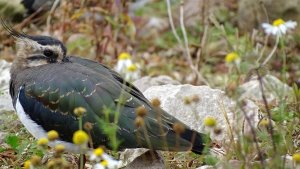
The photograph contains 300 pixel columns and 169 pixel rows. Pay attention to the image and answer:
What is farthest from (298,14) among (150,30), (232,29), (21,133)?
→ (21,133)

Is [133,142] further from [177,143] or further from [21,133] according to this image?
[21,133]

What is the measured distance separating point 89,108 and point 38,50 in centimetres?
79

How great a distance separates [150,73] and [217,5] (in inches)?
81.7

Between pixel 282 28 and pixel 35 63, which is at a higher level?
pixel 282 28

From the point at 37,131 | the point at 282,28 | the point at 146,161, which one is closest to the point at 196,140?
the point at 146,161

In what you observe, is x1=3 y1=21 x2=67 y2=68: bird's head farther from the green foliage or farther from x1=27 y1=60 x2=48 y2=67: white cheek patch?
the green foliage

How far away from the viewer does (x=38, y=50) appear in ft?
19.3

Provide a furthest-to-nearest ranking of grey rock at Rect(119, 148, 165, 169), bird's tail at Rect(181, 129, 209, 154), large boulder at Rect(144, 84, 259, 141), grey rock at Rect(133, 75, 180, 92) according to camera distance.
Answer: grey rock at Rect(133, 75, 180, 92) → large boulder at Rect(144, 84, 259, 141) → grey rock at Rect(119, 148, 165, 169) → bird's tail at Rect(181, 129, 209, 154)

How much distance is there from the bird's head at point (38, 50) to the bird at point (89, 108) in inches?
4.7

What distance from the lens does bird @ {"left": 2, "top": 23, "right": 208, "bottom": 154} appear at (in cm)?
518

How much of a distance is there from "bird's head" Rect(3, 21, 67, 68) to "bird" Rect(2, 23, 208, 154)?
0.39ft

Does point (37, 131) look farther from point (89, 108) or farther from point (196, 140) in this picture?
point (196, 140)

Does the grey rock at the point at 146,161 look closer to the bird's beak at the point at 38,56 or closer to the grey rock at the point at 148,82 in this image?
the bird's beak at the point at 38,56

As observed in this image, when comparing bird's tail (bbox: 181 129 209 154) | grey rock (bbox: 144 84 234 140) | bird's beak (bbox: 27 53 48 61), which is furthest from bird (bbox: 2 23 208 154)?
grey rock (bbox: 144 84 234 140)
